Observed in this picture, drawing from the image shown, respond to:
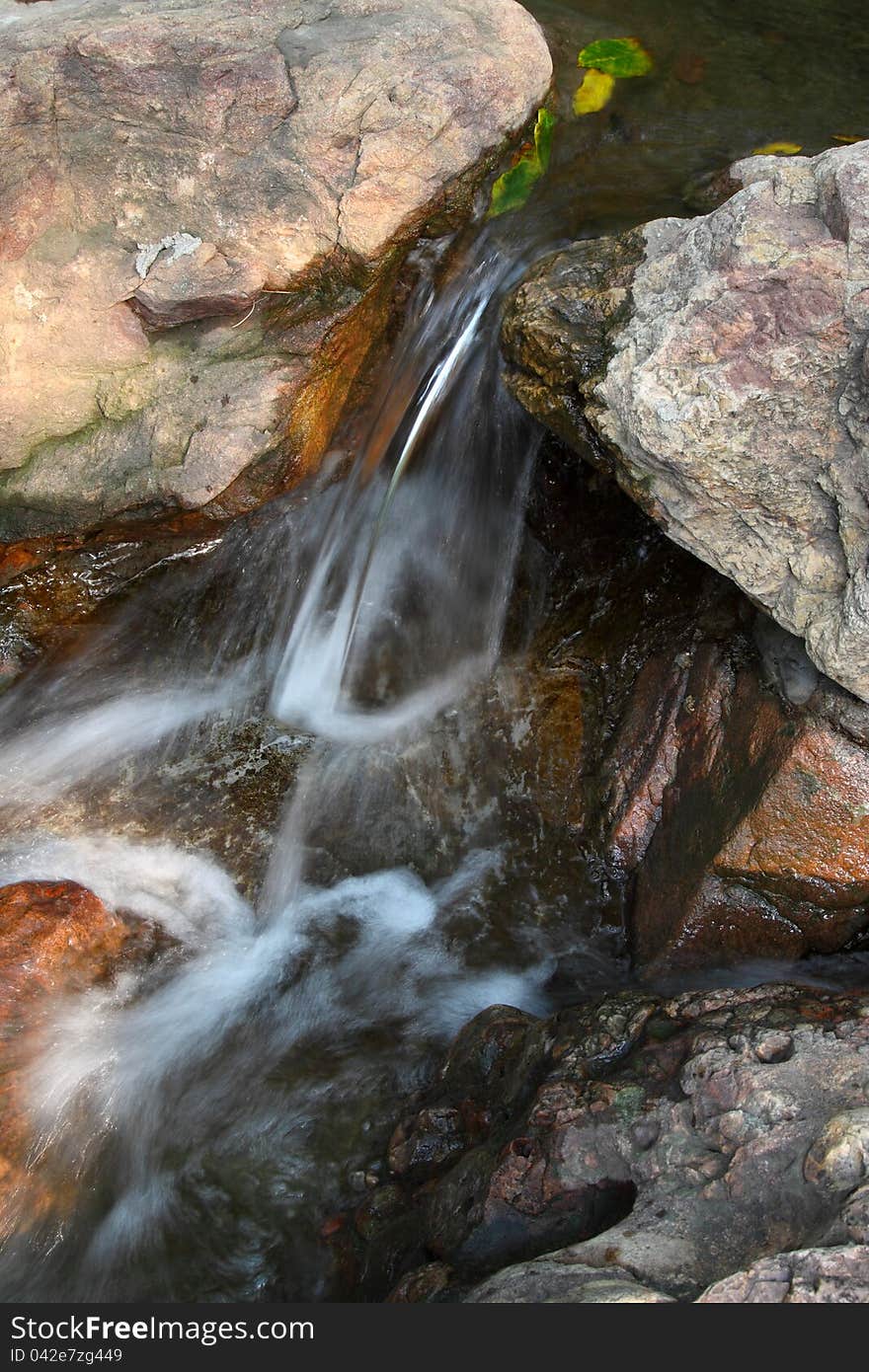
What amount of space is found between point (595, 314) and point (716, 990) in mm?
2254

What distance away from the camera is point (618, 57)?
5.04 meters

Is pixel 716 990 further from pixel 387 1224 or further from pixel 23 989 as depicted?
pixel 23 989

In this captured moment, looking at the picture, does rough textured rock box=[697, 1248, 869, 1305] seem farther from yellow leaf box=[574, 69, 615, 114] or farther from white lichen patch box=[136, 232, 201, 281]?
A: yellow leaf box=[574, 69, 615, 114]

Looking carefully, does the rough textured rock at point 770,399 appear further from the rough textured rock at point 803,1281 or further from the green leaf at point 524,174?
the rough textured rock at point 803,1281

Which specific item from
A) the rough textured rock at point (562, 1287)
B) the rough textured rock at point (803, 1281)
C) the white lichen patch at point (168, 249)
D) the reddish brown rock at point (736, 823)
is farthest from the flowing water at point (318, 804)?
the rough textured rock at point (803, 1281)

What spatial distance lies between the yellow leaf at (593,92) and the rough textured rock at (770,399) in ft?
6.18

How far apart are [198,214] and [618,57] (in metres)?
2.52

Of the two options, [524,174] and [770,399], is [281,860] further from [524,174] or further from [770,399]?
[524,174]

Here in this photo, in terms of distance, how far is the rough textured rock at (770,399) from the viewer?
9.32 ft

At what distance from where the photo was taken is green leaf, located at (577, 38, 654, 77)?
4.98 m

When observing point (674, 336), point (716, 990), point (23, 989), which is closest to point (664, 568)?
point (674, 336)

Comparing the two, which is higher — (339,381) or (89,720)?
(339,381)

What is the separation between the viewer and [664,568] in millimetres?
4133

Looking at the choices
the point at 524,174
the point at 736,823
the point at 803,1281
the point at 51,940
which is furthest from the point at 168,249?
the point at 803,1281
